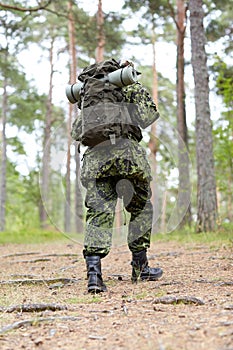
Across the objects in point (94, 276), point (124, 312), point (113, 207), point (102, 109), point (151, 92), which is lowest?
point (124, 312)

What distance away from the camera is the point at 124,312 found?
2604 millimetres

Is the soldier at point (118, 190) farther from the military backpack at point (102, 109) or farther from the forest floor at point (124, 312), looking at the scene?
the forest floor at point (124, 312)

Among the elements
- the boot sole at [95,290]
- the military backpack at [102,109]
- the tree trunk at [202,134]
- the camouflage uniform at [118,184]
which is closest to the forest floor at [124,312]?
the boot sole at [95,290]

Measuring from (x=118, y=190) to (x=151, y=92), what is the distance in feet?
47.9

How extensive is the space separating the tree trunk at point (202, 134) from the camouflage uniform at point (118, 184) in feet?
15.5

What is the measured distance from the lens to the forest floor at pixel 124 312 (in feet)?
6.48

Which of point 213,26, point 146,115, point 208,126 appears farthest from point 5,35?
point 146,115

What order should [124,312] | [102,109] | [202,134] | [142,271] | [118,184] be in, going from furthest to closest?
[202,134] < [142,271] < [118,184] < [102,109] < [124,312]

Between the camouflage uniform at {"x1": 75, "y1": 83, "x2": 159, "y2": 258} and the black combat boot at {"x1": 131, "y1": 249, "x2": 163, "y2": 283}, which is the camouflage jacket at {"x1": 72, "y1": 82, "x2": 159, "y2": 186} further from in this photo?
the black combat boot at {"x1": 131, "y1": 249, "x2": 163, "y2": 283}

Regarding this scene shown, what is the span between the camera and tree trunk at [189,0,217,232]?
834 cm

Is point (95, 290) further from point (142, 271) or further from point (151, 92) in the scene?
point (151, 92)

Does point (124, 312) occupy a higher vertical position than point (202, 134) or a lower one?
lower

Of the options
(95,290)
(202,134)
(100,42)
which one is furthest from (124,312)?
(100,42)

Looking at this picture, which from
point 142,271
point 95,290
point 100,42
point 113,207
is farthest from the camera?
point 100,42
